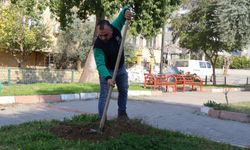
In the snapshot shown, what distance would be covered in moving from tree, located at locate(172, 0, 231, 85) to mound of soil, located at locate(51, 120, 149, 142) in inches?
743

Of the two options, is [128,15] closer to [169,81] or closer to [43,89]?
[43,89]

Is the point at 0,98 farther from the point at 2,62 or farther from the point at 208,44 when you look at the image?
the point at 2,62

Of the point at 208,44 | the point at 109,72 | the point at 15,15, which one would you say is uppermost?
the point at 15,15

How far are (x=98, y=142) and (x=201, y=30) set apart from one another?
2191 cm

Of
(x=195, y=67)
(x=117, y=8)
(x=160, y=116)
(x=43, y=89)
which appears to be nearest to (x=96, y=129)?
(x=160, y=116)

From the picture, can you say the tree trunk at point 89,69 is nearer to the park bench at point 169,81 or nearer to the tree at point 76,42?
the park bench at point 169,81

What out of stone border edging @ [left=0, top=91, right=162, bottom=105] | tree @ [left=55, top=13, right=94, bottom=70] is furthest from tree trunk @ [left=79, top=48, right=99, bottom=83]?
tree @ [left=55, top=13, right=94, bottom=70]

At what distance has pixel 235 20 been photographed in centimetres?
1958

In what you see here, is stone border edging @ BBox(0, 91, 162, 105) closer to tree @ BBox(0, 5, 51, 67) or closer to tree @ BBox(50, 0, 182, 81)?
tree @ BBox(50, 0, 182, 81)

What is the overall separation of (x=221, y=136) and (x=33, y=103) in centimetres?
673

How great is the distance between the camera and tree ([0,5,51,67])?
1236 inches

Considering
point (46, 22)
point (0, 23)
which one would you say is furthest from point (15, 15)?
point (46, 22)

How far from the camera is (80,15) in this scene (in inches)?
811

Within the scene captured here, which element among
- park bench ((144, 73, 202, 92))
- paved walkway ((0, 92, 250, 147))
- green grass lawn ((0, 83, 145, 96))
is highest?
park bench ((144, 73, 202, 92))
